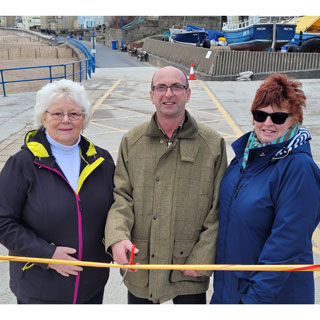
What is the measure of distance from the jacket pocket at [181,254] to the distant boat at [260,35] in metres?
19.4

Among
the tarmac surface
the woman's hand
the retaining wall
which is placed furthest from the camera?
the retaining wall

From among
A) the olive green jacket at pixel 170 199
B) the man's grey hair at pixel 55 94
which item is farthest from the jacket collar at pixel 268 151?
the man's grey hair at pixel 55 94

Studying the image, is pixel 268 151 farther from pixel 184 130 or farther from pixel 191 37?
pixel 191 37

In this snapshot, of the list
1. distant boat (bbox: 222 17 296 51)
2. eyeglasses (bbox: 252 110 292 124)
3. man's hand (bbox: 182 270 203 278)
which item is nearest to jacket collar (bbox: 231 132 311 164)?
eyeglasses (bbox: 252 110 292 124)

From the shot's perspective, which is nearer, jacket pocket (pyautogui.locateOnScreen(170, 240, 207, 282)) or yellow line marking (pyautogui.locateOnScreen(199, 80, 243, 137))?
jacket pocket (pyautogui.locateOnScreen(170, 240, 207, 282))

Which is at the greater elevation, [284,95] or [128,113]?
[284,95]

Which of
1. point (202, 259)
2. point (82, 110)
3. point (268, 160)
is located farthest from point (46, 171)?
point (268, 160)

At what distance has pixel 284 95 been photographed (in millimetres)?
1886

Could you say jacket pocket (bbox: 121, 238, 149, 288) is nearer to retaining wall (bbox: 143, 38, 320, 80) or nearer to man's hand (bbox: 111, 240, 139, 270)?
man's hand (bbox: 111, 240, 139, 270)

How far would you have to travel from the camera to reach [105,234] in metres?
2.09

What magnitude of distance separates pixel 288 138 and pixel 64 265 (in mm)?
A: 1442

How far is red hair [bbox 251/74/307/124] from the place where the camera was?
1871mm

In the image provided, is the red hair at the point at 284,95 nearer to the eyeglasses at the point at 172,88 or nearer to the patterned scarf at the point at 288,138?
the patterned scarf at the point at 288,138

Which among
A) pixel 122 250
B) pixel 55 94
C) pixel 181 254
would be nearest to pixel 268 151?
pixel 181 254
